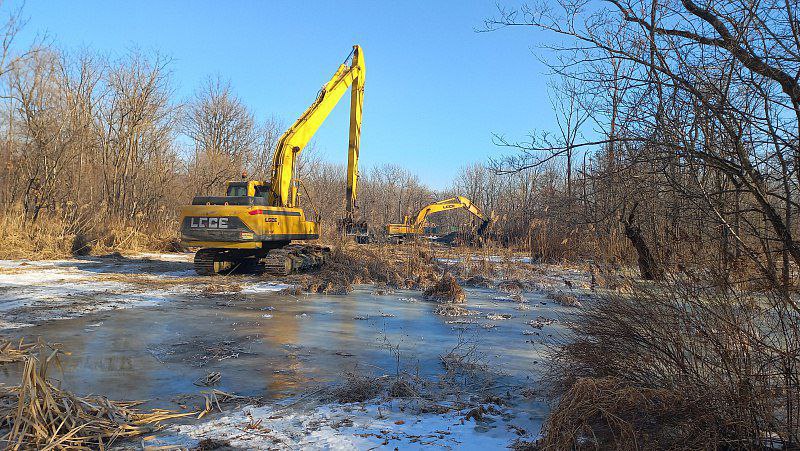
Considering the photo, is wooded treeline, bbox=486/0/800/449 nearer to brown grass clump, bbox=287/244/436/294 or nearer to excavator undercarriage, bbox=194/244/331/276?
brown grass clump, bbox=287/244/436/294

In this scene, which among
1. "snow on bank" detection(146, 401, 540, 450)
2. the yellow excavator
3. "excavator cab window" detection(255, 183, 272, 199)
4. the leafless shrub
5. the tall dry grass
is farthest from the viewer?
the tall dry grass

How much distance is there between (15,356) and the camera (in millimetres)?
5207

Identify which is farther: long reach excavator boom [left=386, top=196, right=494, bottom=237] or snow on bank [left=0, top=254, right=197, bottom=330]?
long reach excavator boom [left=386, top=196, right=494, bottom=237]

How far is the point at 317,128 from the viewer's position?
1677cm

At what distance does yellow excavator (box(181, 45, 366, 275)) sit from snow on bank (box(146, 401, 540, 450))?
934 cm

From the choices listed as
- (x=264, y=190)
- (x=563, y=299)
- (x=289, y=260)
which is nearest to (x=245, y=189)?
(x=264, y=190)

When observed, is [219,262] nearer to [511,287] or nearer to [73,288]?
[73,288]

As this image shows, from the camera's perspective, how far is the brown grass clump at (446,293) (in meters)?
10.6

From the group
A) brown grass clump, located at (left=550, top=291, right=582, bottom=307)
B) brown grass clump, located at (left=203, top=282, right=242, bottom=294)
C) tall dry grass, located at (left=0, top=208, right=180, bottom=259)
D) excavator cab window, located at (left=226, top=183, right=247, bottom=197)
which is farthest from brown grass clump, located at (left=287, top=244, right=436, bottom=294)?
tall dry grass, located at (left=0, top=208, right=180, bottom=259)

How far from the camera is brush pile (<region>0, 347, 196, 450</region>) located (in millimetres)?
3197

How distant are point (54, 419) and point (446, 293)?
8.09m

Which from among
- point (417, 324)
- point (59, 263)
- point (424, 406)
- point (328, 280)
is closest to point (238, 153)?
point (59, 263)

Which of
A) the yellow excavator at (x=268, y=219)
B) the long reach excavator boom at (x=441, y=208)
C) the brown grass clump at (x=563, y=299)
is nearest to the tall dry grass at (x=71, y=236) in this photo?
the yellow excavator at (x=268, y=219)

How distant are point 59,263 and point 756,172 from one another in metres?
17.5
